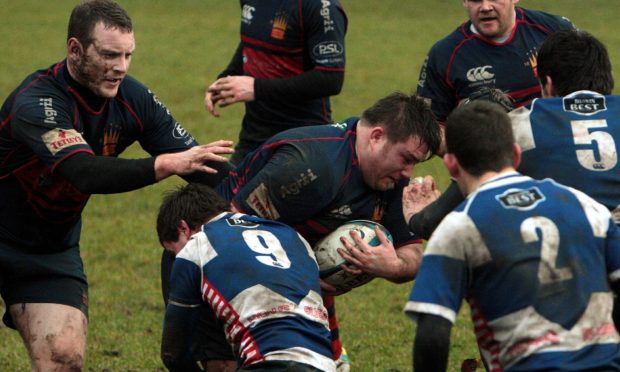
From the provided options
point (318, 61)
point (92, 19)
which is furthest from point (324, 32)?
point (92, 19)

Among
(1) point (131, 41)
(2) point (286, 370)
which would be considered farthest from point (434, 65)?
(2) point (286, 370)

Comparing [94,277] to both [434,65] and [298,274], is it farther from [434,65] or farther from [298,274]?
[298,274]

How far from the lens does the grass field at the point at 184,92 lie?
8445 millimetres

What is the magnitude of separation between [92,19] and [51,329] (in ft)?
5.47

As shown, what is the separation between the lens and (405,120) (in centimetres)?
586

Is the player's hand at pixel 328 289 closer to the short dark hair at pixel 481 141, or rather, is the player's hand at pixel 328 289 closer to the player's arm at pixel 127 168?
the player's arm at pixel 127 168

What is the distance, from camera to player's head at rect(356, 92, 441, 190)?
5.86 m

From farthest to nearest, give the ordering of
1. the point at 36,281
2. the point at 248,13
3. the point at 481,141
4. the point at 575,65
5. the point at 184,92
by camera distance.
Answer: the point at 184,92 → the point at 248,13 → the point at 36,281 → the point at 575,65 → the point at 481,141

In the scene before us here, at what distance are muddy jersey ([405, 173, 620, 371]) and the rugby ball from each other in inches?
68.8

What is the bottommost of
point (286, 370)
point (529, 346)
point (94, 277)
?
point (94, 277)

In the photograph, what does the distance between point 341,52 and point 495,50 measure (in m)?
1.40

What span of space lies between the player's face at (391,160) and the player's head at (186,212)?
2.50ft

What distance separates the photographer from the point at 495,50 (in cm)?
732

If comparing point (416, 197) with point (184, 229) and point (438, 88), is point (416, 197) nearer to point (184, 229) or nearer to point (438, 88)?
point (184, 229)
